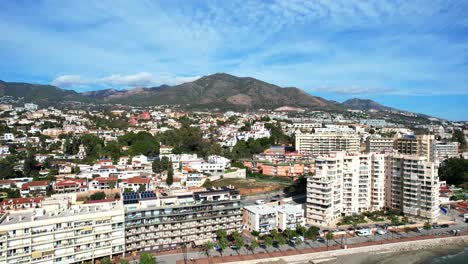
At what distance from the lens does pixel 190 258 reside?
2130 centimetres

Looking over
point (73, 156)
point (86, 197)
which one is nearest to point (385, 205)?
point (86, 197)

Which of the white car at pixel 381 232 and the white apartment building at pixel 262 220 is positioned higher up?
the white apartment building at pixel 262 220

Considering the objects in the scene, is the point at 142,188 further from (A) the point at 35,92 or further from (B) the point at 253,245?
(A) the point at 35,92

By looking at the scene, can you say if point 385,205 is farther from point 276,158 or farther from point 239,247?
point 276,158

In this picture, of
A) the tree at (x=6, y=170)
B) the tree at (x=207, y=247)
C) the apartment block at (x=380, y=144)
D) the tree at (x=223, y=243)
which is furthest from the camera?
the apartment block at (x=380, y=144)

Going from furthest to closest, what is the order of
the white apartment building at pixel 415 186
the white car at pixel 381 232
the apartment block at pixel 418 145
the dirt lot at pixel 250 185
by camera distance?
1. the apartment block at pixel 418 145
2. the dirt lot at pixel 250 185
3. the white apartment building at pixel 415 186
4. the white car at pixel 381 232

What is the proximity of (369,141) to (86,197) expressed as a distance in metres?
41.3

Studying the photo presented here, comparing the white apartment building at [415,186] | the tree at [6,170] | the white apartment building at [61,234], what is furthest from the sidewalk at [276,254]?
the tree at [6,170]

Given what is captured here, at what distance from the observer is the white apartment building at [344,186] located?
28109 millimetres

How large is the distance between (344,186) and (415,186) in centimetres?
571

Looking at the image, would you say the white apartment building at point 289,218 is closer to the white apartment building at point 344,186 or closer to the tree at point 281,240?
the white apartment building at point 344,186

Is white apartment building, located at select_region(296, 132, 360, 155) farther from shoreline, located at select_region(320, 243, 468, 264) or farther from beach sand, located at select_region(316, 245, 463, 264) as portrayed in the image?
beach sand, located at select_region(316, 245, 463, 264)

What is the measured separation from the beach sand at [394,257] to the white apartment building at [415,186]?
393 cm

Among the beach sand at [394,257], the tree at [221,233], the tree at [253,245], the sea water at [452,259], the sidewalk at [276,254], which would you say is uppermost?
the tree at [221,233]
